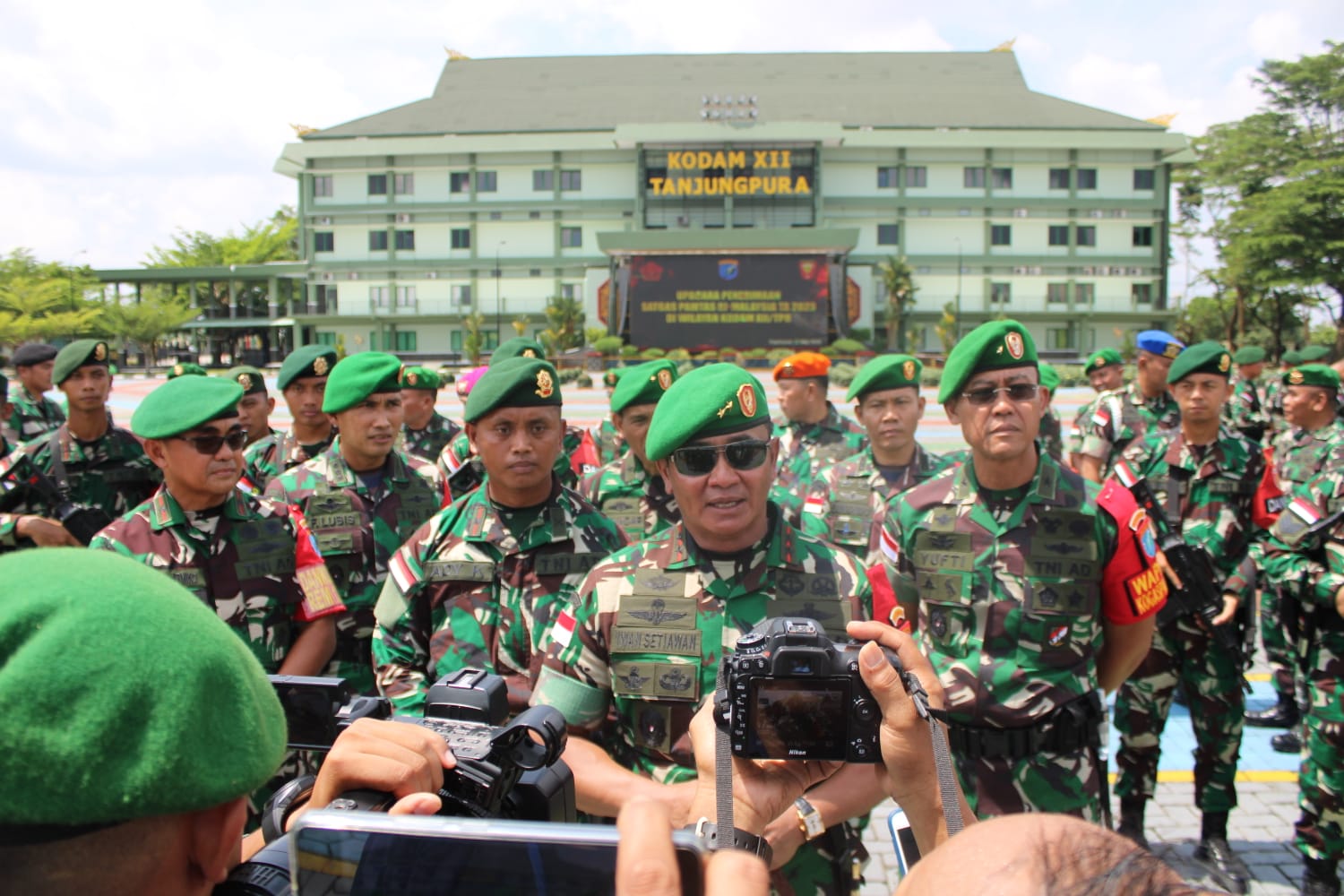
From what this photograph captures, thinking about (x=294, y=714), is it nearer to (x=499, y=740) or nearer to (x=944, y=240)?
(x=499, y=740)

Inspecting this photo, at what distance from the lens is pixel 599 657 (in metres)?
2.32

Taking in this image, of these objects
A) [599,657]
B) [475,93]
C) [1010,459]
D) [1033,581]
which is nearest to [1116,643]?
[1033,581]

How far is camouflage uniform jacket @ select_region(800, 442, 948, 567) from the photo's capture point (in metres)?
5.26

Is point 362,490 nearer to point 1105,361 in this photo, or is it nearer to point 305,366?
point 305,366

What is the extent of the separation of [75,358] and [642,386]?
3625mm

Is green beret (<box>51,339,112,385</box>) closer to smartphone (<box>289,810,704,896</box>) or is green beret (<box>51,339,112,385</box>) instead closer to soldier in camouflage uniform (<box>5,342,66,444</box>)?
soldier in camouflage uniform (<box>5,342,66,444</box>)

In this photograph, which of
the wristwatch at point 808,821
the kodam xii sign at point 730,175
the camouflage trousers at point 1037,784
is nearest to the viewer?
the wristwatch at point 808,821

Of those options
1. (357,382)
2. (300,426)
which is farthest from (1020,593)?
(300,426)

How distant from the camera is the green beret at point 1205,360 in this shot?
4766 mm

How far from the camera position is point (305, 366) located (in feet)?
18.5

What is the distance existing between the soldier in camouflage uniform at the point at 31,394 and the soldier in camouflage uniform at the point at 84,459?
5.57ft

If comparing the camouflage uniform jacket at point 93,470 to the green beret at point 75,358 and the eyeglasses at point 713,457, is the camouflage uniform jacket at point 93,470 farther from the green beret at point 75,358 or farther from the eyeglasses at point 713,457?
the eyeglasses at point 713,457

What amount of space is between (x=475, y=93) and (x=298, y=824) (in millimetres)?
65358

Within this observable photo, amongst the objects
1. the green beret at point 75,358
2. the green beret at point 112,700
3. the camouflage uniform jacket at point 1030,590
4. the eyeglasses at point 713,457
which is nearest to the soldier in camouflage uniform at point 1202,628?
the camouflage uniform jacket at point 1030,590
